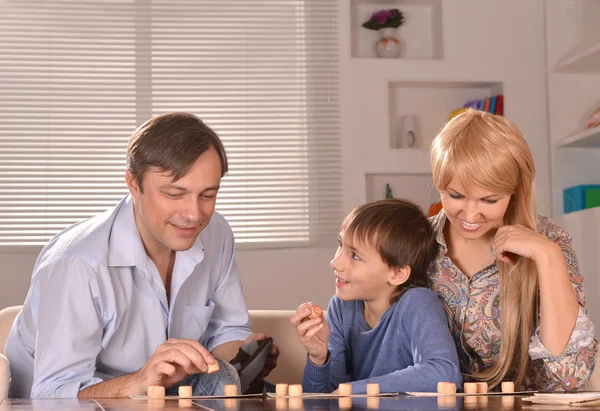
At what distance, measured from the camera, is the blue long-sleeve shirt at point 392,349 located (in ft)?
5.46

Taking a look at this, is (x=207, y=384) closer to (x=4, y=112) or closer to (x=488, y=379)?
(x=488, y=379)

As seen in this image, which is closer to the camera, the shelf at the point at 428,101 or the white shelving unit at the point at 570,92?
the white shelving unit at the point at 570,92

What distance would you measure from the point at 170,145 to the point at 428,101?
123 inches

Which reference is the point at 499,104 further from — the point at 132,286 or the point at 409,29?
the point at 132,286

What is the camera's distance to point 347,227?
199 centimetres

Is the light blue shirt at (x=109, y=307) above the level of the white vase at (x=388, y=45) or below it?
below

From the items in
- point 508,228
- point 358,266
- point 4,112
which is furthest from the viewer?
point 4,112

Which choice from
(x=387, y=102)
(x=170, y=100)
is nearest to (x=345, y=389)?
(x=387, y=102)

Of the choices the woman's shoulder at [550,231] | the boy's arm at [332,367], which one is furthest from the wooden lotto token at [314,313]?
the woman's shoulder at [550,231]

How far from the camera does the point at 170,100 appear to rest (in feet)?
15.0

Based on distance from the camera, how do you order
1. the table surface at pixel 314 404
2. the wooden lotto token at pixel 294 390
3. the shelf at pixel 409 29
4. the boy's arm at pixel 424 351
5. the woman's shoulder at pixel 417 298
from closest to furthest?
the table surface at pixel 314 404 < the wooden lotto token at pixel 294 390 < the boy's arm at pixel 424 351 < the woman's shoulder at pixel 417 298 < the shelf at pixel 409 29

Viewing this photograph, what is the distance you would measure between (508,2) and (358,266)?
3.13 m

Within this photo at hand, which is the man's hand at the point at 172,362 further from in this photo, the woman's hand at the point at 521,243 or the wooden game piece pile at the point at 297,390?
the woman's hand at the point at 521,243

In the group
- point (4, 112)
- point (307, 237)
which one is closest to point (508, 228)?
point (307, 237)
